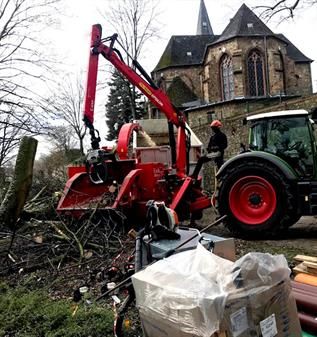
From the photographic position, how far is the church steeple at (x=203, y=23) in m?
48.1

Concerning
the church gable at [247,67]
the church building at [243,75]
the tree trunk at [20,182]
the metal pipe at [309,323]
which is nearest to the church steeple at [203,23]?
the church building at [243,75]

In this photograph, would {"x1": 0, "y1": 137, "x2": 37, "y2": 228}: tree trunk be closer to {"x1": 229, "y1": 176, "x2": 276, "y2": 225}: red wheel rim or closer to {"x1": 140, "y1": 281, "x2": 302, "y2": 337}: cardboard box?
{"x1": 229, "y1": 176, "x2": 276, "y2": 225}: red wheel rim

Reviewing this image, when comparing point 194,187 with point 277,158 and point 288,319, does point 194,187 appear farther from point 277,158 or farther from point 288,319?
point 288,319

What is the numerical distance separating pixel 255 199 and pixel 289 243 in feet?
3.36

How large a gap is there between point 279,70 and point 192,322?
3241cm

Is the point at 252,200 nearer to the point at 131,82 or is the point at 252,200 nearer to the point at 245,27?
the point at 131,82

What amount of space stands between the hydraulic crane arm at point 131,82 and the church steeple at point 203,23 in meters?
41.7

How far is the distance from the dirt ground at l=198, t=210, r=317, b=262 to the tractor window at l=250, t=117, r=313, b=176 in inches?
43.2

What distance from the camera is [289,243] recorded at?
21.5 ft

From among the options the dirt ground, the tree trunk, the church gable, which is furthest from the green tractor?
the church gable

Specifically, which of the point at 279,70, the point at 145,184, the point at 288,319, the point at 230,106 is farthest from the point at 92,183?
the point at 279,70

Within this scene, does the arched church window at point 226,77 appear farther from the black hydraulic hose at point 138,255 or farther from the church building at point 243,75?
the black hydraulic hose at point 138,255

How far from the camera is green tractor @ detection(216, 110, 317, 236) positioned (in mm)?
6980

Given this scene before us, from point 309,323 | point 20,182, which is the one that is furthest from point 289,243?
point 20,182
